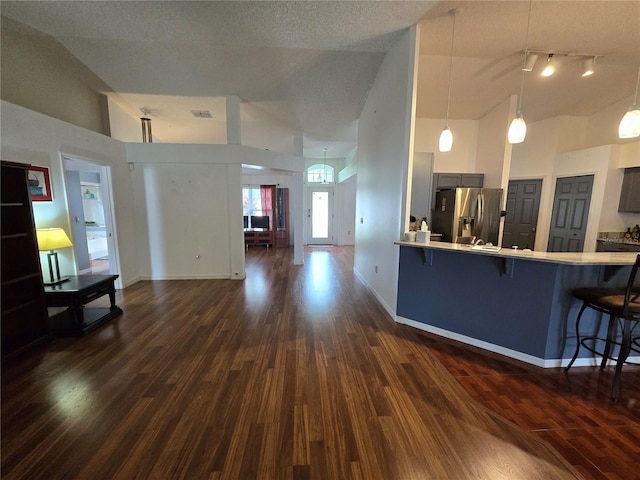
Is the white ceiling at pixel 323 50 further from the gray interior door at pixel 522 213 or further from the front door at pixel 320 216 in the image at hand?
the front door at pixel 320 216

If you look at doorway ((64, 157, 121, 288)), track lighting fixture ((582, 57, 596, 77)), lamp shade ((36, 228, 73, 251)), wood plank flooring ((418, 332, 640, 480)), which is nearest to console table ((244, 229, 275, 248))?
doorway ((64, 157, 121, 288))

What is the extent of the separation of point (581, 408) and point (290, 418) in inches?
81.8

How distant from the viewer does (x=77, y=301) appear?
2693 millimetres

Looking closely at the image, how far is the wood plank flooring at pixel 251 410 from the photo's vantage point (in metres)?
1.39

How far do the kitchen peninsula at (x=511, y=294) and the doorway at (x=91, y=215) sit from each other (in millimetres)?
4496

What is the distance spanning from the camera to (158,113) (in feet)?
16.9

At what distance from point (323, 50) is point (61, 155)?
143 inches

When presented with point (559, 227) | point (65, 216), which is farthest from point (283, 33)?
point (559, 227)

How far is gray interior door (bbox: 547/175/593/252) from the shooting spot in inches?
184

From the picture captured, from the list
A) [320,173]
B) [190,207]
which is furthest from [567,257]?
[320,173]

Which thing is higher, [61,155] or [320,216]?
[61,155]

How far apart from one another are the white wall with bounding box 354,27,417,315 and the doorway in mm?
4130

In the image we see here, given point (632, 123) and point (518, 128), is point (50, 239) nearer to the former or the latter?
point (518, 128)

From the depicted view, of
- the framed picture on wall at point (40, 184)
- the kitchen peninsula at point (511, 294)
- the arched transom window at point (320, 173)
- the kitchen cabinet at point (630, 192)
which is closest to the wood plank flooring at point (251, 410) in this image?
the kitchen peninsula at point (511, 294)
